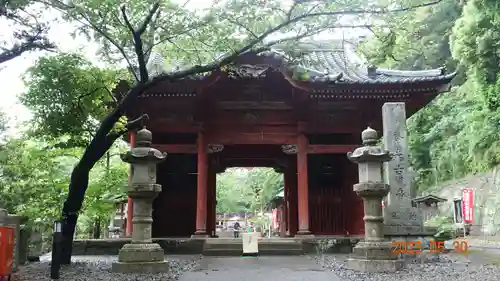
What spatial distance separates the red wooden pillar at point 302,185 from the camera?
1394cm

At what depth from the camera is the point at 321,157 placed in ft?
56.0

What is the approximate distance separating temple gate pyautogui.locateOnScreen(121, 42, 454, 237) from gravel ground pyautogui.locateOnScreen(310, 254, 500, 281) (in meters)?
4.10

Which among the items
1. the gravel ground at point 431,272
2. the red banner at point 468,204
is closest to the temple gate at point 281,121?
the gravel ground at point 431,272

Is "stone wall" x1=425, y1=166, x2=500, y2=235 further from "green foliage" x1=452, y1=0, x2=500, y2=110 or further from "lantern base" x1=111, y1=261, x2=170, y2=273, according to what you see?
"lantern base" x1=111, y1=261, x2=170, y2=273

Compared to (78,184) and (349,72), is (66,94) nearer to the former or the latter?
(78,184)

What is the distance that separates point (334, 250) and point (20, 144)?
9.67 meters

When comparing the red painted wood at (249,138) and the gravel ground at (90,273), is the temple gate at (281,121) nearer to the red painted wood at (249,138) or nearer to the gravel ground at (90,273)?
the red painted wood at (249,138)

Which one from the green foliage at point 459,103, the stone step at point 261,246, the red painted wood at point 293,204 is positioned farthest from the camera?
the green foliage at point 459,103

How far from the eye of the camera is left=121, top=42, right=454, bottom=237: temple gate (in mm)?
13898

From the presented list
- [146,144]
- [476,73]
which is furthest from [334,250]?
[476,73]

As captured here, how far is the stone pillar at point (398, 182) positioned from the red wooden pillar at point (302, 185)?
11.8 ft

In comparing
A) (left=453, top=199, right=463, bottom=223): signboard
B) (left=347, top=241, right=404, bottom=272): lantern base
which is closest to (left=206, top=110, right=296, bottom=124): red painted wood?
(left=347, top=241, right=404, bottom=272): lantern base

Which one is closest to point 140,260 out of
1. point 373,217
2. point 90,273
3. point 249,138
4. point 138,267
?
point 138,267

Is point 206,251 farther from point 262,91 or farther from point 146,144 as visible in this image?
point 262,91
